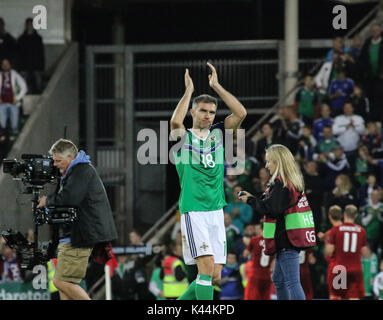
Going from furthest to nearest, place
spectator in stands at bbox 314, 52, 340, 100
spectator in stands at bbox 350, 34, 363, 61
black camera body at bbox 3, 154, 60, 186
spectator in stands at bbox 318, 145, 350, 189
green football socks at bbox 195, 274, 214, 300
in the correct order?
spectator in stands at bbox 314, 52, 340, 100, spectator in stands at bbox 350, 34, 363, 61, spectator in stands at bbox 318, 145, 350, 189, black camera body at bbox 3, 154, 60, 186, green football socks at bbox 195, 274, 214, 300

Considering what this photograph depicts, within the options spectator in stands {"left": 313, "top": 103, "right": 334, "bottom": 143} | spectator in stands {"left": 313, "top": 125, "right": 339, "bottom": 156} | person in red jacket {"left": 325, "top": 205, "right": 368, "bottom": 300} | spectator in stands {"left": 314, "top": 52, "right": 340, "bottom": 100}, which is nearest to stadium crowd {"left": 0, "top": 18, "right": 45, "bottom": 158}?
spectator in stands {"left": 314, "top": 52, "right": 340, "bottom": 100}

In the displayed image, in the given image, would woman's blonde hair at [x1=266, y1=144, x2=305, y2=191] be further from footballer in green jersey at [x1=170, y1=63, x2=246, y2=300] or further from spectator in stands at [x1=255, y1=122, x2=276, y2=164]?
spectator in stands at [x1=255, y1=122, x2=276, y2=164]

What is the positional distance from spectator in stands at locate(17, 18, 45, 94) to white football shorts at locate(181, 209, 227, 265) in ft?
35.4

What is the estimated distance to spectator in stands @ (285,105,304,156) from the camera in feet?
53.2

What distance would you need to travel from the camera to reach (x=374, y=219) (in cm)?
1529

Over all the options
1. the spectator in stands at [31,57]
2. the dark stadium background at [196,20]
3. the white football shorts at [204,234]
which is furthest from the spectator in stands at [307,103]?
the white football shorts at [204,234]

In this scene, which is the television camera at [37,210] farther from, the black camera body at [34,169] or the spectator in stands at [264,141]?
the spectator in stands at [264,141]

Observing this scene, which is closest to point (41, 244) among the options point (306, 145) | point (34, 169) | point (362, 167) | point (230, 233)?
point (34, 169)

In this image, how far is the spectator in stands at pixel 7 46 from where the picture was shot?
62.3 feet

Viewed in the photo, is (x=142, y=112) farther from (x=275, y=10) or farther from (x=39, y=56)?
(x=275, y=10)

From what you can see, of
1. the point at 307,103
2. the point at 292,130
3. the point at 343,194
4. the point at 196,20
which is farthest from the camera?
the point at 196,20

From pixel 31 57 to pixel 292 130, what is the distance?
5723 mm

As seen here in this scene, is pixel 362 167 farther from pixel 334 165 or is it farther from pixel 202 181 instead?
pixel 202 181
